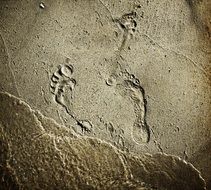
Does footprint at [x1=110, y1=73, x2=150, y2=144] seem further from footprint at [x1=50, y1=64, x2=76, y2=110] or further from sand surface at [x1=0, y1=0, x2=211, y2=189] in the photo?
footprint at [x1=50, y1=64, x2=76, y2=110]

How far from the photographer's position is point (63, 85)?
1916 millimetres

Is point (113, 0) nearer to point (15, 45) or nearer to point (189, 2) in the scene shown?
point (189, 2)

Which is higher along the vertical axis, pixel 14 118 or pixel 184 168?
pixel 184 168

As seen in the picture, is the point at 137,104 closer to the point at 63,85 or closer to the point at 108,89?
the point at 108,89

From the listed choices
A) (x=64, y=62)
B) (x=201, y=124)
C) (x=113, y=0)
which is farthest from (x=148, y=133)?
(x=113, y=0)

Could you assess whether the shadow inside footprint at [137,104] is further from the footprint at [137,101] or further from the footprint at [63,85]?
the footprint at [63,85]

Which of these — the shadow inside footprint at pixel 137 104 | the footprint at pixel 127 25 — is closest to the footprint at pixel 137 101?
the shadow inside footprint at pixel 137 104

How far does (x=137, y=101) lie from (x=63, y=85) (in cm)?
36

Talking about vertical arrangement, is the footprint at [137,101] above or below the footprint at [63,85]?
above

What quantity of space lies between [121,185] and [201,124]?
19.2 inches

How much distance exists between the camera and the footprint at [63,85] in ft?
6.27

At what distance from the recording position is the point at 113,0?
1.96 metres

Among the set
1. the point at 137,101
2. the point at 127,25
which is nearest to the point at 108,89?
the point at 137,101

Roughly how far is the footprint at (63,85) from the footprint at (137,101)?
0.75 ft
